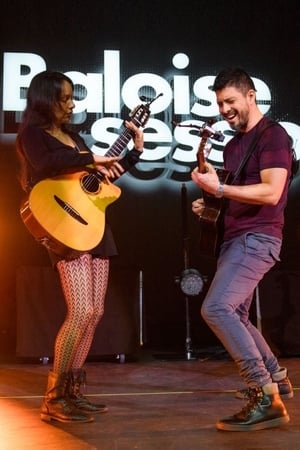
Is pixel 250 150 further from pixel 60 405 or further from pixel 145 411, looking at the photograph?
pixel 60 405

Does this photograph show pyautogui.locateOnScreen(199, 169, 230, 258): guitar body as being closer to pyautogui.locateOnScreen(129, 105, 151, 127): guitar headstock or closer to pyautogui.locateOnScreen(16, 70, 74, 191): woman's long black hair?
pyautogui.locateOnScreen(129, 105, 151, 127): guitar headstock

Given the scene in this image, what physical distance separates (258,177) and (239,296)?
1.81 ft

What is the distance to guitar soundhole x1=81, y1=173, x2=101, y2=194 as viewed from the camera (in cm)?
303

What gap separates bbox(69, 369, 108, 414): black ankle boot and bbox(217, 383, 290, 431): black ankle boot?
0.64 metres

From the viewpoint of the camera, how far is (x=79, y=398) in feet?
9.75

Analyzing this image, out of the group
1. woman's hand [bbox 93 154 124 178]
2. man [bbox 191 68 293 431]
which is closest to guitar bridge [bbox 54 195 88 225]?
woman's hand [bbox 93 154 124 178]

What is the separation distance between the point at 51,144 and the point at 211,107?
10.5 ft

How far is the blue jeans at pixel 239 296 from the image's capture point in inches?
105

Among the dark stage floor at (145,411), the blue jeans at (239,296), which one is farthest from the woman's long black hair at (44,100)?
the dark stage floor at (145,411)

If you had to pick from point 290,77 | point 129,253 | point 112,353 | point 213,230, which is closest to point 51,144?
point 213,230

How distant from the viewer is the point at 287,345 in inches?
198

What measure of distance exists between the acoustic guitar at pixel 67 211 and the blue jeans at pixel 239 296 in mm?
654

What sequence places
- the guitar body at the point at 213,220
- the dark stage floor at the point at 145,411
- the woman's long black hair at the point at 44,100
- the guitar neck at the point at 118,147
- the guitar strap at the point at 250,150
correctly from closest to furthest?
the dark stage floor at the point at 145,411
the guitar strap at the point at 250,150
the guitar body at the point at 213,220
the woman's long black hair at the point at 44,100
the guitar neck at the point at 118,147

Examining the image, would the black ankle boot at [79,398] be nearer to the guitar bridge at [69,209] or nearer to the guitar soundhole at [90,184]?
the guitar bridge at [69,209]
